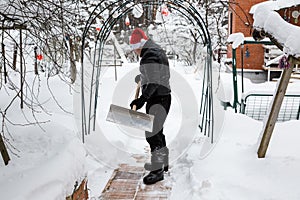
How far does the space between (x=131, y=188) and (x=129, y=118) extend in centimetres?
87

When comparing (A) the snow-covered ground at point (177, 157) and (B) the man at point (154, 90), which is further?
(B) the man at point (154, 90)

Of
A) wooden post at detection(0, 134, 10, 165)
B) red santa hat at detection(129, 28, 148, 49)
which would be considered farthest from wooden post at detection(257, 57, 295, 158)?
wooden post at detection(0, 134, 10, 165)

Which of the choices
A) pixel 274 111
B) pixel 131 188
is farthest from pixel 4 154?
pixel 274 111

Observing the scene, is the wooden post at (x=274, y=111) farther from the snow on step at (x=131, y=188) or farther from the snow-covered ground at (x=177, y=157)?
the snow on step at (x=131, y=188)

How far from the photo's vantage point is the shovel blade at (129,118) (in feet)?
11.9

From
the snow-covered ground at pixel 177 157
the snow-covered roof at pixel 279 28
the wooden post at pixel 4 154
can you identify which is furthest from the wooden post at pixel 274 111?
the wooden post at pixel 4 154

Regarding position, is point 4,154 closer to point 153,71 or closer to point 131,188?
point 131,188

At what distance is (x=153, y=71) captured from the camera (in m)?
3.80

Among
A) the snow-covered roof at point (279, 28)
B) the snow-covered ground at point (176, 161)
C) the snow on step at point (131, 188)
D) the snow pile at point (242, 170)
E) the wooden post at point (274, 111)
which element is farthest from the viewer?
the snow on step at point (131, 188)

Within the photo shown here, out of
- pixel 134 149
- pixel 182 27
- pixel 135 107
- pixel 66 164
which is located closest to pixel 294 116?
pixel 134 149

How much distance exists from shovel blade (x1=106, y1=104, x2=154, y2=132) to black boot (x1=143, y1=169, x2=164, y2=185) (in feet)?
2.09

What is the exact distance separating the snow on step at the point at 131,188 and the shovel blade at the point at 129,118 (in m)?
0.72

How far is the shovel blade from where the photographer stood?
362 centimetres

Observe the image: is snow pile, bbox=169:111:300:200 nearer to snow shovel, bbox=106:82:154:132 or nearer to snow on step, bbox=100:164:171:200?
snow on step, bbox=100:164:171:200
